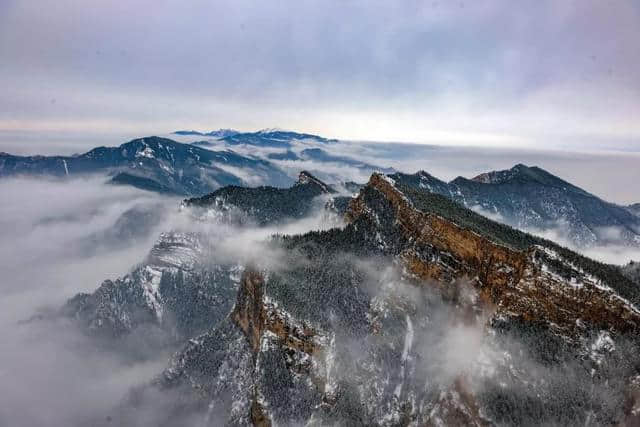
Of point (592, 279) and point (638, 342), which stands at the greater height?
point (592, 279)

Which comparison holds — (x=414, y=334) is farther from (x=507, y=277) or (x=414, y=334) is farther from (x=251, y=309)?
(x=251, y=309)

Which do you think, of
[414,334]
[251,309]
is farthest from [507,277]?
[251,309]

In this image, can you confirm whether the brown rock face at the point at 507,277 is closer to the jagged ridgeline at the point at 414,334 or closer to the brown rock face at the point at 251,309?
the jagged ridgeline at the point at 414,334

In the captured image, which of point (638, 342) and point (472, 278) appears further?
point (472, 278)

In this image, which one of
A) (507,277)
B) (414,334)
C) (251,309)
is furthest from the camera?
(251,309)

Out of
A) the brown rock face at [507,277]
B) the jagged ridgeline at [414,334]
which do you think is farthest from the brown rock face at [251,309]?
the brown rock face at [507,277]

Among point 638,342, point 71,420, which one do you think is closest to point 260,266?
point 638,342

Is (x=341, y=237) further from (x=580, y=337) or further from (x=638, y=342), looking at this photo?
(x=638, y=342)
